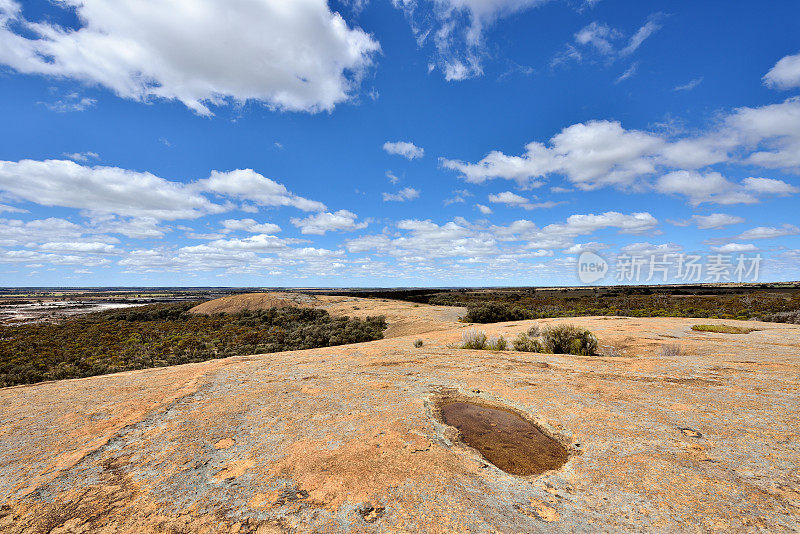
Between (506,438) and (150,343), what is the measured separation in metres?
28.5

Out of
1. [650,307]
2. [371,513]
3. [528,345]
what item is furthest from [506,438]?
[650,307]

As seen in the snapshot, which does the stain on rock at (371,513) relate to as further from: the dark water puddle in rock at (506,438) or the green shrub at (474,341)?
the green shrub at (474,341)

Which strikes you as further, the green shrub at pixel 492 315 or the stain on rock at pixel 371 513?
the green shrub at pixel 492 315

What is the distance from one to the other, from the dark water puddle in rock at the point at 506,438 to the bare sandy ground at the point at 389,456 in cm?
19

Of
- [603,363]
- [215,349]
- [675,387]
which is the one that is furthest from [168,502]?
[215,349]

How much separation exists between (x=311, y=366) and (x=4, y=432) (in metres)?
5.26

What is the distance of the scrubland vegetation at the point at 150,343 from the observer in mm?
18109

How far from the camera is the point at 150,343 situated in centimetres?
2483

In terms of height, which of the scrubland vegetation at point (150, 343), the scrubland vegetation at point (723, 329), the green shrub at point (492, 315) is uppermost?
the scrubland vegetation at point (723, 329)

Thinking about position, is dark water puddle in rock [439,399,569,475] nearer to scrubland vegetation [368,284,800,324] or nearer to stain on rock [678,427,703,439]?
stain on rock [678,427,703,439]

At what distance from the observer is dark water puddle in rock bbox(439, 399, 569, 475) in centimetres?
381

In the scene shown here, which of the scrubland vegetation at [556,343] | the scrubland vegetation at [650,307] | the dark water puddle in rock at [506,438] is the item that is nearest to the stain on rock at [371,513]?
the dark water puddle in rock at [506,438]

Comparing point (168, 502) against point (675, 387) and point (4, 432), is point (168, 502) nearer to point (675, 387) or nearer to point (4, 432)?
point (4, 432)

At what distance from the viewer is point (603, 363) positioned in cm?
845
